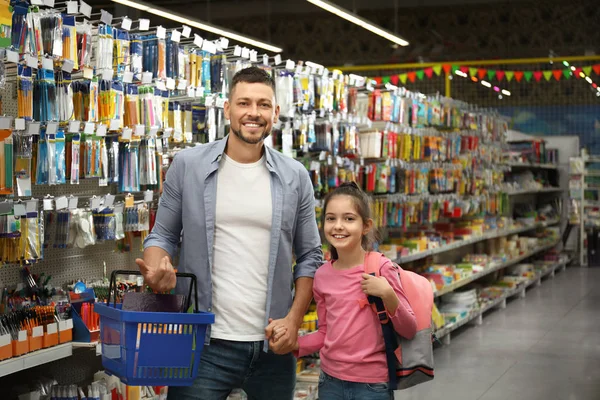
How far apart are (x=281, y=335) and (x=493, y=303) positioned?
7.36 meters

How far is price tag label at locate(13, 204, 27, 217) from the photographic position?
3.53m

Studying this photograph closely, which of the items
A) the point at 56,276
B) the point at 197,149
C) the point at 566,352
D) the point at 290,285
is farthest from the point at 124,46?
the point at 566,352

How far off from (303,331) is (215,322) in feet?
9.10

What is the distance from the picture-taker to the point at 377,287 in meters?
2.73

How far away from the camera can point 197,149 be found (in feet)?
9.18

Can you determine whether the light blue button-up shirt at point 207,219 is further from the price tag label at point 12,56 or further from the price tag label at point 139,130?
the price tag label at point 139,130

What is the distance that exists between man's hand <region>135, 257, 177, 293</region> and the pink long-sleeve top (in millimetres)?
597

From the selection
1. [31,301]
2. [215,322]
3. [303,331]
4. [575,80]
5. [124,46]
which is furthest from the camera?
[575,80]

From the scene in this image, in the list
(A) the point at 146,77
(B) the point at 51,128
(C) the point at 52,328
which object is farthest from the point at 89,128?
(C) the point at 52,328

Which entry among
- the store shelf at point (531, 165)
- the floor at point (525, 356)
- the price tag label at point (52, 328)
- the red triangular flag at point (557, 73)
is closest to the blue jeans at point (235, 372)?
the price tag label at point (52, 328)

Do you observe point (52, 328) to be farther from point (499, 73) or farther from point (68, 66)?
point (499, 73)

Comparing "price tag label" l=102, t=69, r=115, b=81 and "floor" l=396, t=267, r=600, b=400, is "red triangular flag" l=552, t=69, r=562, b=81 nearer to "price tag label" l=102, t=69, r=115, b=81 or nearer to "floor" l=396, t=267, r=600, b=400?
"floor" l=396, t=267, r=600, b=400

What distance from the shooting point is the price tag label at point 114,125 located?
404cm

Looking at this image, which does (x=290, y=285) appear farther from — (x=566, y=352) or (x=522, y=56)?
(x=522, y=56)
